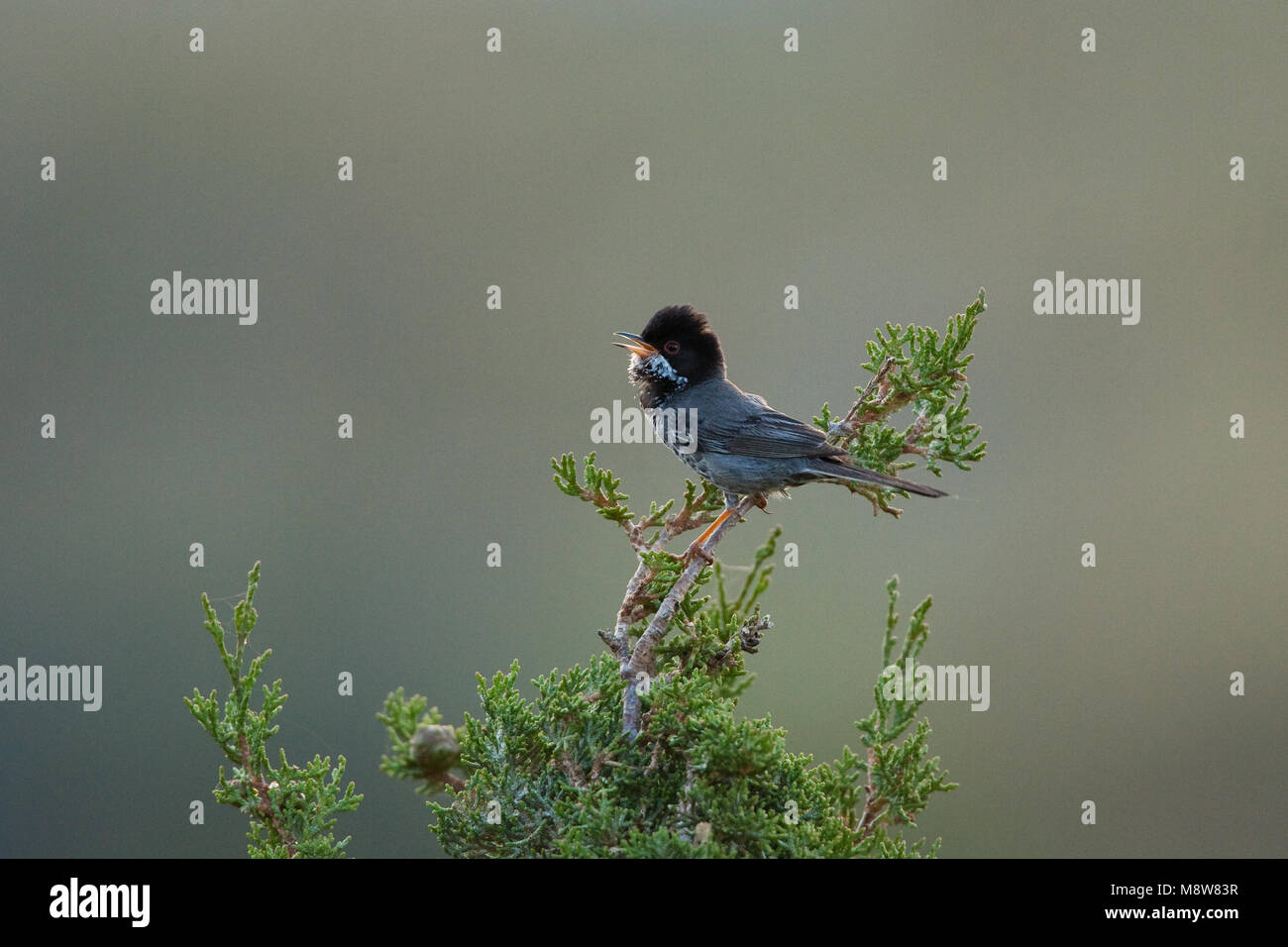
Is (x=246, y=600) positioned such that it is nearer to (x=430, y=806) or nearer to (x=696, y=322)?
(x=430, y=806)

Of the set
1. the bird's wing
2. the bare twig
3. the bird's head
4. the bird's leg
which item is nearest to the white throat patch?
the bird's head

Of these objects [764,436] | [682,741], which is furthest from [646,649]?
[764,436]

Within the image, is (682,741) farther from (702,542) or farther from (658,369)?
(658,369)

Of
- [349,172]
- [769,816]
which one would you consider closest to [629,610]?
[769,816]

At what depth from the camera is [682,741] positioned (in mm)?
2381

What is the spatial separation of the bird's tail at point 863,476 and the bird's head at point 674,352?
0.85 m

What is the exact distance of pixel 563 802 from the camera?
7.77 feet

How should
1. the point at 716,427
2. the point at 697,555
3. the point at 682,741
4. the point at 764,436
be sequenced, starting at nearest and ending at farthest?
the point at 682,741
the point at 697,555
the point at 764,436
the point at 716,427

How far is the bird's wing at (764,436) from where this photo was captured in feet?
10.7

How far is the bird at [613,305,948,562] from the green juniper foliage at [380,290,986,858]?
0.55 ft

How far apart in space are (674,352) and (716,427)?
1.39ft

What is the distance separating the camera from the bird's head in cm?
380

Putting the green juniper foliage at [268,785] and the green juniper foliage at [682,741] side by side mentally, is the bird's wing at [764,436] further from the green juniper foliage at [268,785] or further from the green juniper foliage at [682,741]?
the green juniper foliage at [268,785]

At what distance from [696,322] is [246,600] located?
2.01 meters
